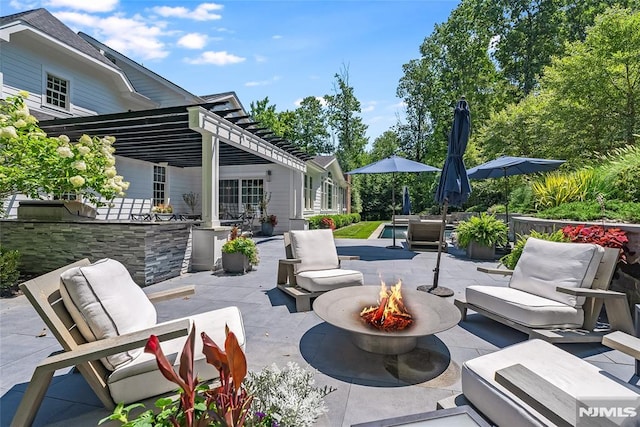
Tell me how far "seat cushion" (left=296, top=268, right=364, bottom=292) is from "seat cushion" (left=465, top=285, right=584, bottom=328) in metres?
1.72

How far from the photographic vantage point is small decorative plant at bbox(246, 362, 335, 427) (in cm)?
156

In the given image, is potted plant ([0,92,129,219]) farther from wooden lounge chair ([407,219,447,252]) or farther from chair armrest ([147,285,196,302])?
wooden lounge chair ([407,219,447,252])

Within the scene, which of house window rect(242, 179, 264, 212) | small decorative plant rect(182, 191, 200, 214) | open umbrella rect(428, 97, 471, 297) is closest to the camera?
open umbrella rect(428, 97, 471, 297)

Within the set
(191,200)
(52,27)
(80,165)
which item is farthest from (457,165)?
(191,200)

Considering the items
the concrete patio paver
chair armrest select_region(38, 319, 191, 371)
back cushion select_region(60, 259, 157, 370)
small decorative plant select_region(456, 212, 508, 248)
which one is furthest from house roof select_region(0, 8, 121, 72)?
small decorative plant select_region(456, 212, 508, 248)

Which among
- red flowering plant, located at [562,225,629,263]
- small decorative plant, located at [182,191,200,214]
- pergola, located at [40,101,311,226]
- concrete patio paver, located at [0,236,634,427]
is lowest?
concrete patio paver, located at [0,236,634,427]

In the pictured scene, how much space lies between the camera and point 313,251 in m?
4.89

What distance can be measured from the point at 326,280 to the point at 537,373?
2.67 meters

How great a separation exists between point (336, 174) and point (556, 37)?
1858cm

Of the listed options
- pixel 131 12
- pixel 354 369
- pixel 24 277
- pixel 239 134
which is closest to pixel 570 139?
pixel 239 134

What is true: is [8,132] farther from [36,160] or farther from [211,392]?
[211,392]

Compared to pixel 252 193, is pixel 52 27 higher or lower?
higher

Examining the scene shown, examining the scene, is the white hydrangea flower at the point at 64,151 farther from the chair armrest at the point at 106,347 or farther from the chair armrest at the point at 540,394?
the chair armrest at the point at 540,394

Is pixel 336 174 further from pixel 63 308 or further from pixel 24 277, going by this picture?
pixel 63 308
